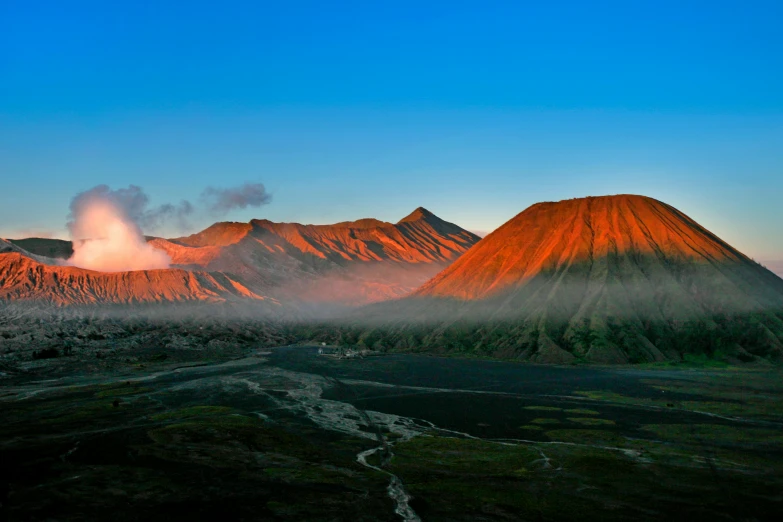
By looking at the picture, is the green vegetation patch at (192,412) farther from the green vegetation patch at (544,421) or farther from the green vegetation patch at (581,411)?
the green vegetation patch at (581,411)

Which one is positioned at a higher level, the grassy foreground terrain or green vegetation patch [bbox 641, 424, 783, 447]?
green vegetation patch [bbox 641, 424, 783, 447]

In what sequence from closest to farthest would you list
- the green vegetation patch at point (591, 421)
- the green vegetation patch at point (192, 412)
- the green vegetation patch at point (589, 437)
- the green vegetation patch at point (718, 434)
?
the green vegetation patch at point (718, 434) < the green vegetation patch at point (589, 437) < the green vegetation patch at point (591, 421) < the green vegetation patch at point (192, 412)

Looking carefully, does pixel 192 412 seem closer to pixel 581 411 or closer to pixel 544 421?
pixel 544 421

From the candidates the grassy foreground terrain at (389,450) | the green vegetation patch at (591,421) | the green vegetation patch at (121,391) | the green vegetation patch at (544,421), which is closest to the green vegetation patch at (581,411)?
the grassy foreground terrain at (389,450)

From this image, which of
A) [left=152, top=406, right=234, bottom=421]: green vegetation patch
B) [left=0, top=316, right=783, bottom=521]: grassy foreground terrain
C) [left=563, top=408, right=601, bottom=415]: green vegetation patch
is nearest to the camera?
[left=0, top=316, right=783, bottom=521]: grassy foreground terrain

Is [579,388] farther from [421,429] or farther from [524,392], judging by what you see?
[421,429]

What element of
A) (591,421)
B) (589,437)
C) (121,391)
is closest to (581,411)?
(591,421)

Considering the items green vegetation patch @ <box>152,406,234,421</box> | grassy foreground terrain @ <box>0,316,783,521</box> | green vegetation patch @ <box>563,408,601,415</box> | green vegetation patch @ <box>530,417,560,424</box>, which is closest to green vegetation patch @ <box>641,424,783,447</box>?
grassy foreground terrain @ <box>0,316,783,521</box>

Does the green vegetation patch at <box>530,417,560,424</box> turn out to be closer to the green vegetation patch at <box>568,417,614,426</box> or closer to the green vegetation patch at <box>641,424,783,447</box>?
the green vegetation patch at <box>568,417,614,426</box>

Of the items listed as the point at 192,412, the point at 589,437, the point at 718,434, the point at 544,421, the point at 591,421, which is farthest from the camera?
the point at 192,412

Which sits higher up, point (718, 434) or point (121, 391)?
point (718, 434)

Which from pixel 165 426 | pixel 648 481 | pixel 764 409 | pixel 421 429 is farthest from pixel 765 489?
pixel 165 426
